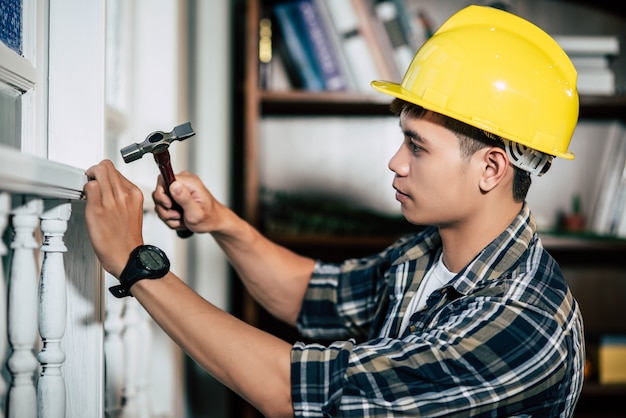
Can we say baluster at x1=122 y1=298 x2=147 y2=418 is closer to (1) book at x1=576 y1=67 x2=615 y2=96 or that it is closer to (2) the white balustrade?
(2) the white balustrade

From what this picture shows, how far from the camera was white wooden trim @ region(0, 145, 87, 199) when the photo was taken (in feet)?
2.28

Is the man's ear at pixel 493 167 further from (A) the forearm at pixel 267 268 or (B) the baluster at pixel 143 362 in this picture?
(B) the baluster at pixel 143 362

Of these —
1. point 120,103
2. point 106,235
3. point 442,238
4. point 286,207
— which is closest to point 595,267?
point 286,207

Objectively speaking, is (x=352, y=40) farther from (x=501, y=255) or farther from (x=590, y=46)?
(x=501, y=255)

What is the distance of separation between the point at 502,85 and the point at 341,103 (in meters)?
0.96

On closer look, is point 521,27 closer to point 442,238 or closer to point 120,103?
point 442,238

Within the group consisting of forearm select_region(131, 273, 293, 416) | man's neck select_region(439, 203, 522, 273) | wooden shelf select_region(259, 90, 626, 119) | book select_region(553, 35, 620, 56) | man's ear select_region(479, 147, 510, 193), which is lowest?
forearm select_region(131, 273, 293, 416)

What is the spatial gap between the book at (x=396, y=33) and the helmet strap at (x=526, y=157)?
0.92m

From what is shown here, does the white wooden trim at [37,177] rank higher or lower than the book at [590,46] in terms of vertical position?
lower

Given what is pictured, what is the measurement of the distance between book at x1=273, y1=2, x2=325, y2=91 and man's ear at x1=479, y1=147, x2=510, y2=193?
101 cm

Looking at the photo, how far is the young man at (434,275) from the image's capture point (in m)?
0.97

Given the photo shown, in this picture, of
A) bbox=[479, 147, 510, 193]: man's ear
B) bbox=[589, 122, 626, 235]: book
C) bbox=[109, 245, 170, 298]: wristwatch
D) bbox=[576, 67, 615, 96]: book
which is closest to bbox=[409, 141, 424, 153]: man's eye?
bbox=[479, 147, 510, 193]: man's ear

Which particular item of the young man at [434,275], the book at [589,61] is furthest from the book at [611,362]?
the young man at [434,275]

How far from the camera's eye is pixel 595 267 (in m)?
2.46
